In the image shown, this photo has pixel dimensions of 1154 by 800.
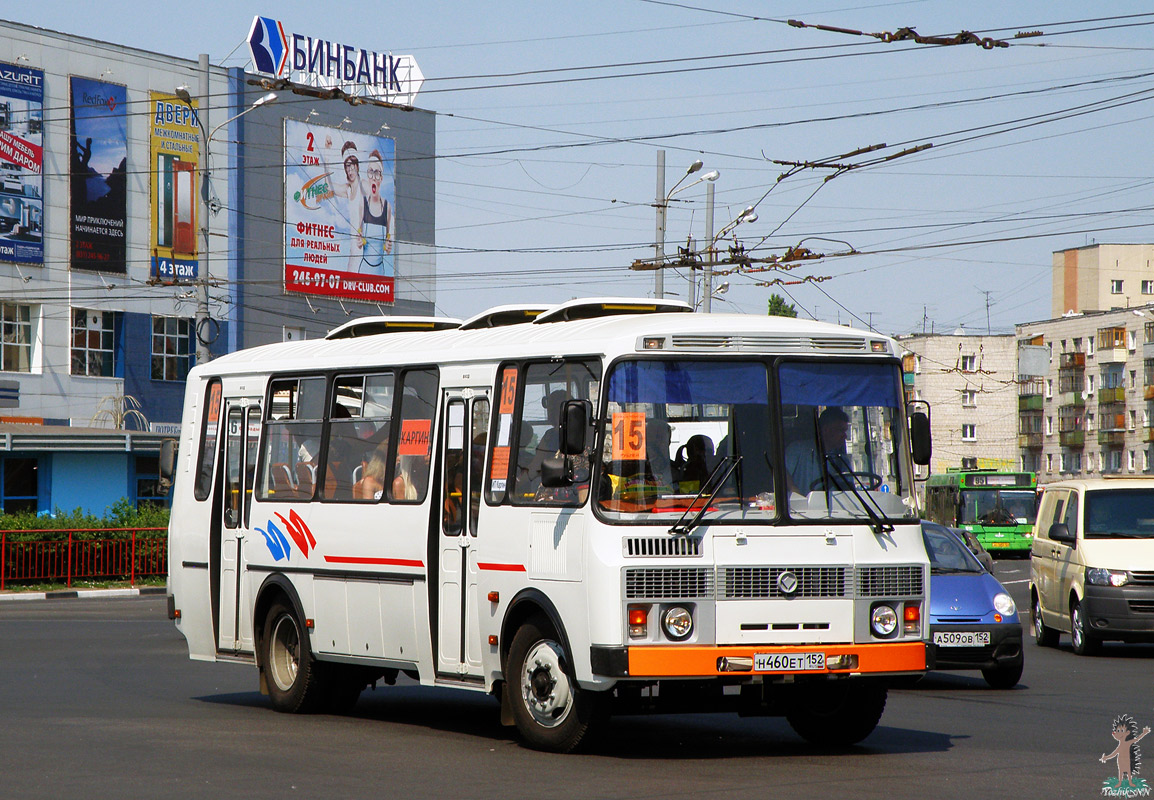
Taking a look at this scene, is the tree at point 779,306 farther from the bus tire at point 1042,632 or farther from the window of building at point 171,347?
the bus tire at point 1042,632

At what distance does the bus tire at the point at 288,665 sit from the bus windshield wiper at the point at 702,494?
428cm

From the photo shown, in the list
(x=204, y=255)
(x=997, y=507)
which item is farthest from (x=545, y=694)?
(x=997, y=507)

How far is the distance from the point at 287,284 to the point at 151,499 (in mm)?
19103

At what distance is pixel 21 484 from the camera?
43469 millimetres

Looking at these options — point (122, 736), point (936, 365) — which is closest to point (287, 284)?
point (122, 736)

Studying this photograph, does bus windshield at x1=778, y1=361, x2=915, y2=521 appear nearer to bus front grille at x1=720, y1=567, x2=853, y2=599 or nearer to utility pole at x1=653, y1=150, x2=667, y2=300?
bus front grille at x1=720, y1=567, x2=853, y2=599

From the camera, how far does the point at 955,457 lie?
120m

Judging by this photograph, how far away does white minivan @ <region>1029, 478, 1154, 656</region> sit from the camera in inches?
756

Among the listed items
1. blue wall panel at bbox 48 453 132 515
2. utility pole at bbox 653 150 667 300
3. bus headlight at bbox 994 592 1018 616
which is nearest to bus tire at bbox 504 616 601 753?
bus headlight at bbox 994 592 1018 616

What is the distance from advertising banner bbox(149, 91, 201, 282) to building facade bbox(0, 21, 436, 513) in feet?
0.22

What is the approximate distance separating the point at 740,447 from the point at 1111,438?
104 metres

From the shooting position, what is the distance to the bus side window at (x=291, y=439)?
13.4 meters
